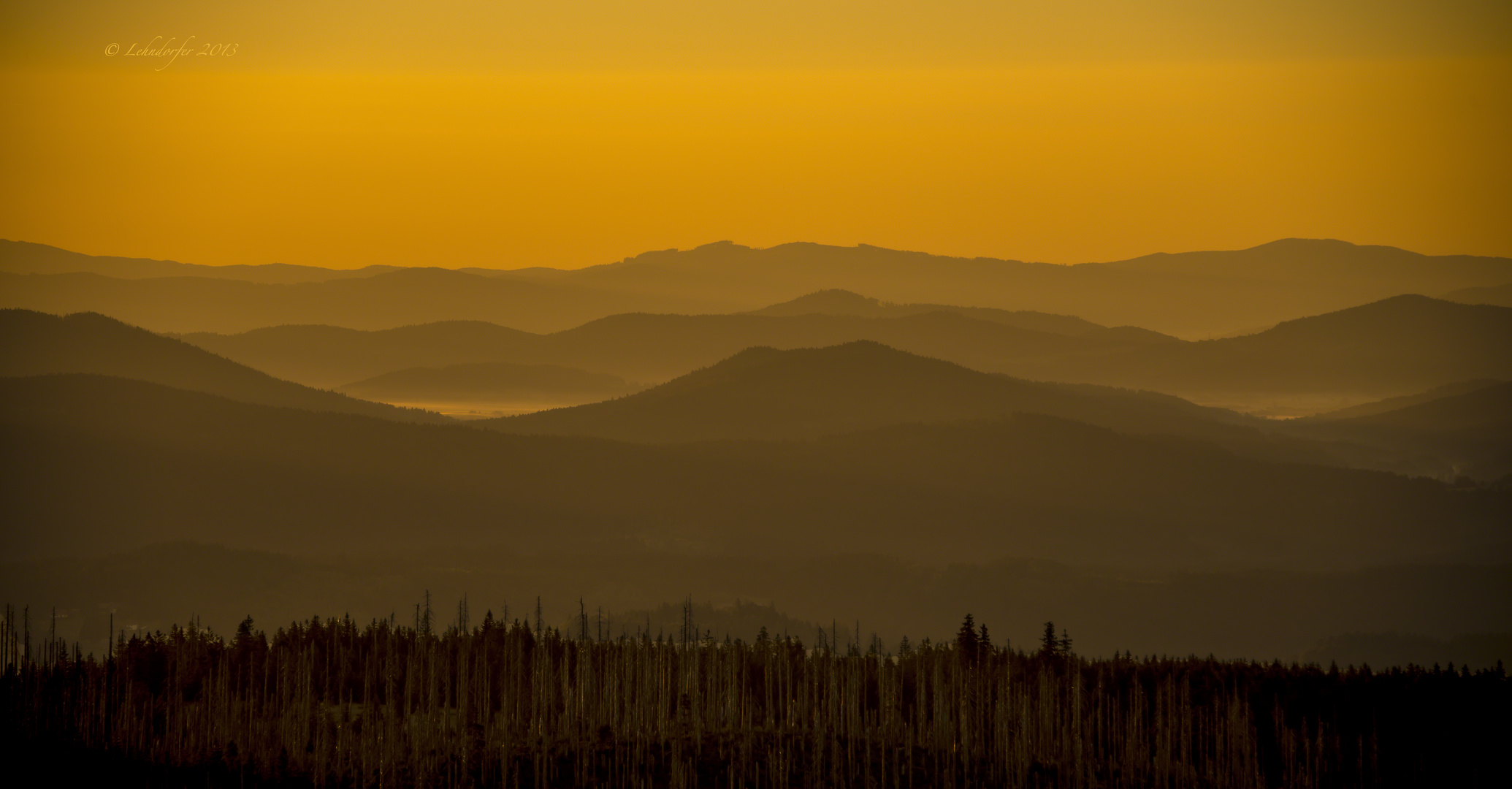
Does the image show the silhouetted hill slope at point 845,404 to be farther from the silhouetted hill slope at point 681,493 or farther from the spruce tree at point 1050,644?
the spruce tree at point 1050,644

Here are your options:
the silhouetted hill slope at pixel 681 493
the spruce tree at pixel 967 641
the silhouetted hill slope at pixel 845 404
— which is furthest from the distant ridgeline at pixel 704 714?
the silhouetted hill slope at pixel 845 404

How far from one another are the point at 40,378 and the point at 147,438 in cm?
1896

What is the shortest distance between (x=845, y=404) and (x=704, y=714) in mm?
148952

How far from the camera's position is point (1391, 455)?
6196 inches

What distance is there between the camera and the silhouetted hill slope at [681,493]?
12694 centimetres

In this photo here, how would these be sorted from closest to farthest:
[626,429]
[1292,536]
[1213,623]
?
[1213,623]
[1292,536]
[626,429]

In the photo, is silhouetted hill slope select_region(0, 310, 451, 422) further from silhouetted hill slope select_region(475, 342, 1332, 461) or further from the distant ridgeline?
the distant ridgeline

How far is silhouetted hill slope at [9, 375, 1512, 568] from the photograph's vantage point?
12694 cm

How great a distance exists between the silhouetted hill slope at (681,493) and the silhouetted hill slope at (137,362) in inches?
480

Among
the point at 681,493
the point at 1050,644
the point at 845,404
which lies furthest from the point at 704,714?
the point at 845,404

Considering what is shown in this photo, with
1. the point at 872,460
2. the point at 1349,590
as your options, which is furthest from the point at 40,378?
the point at 1349,590

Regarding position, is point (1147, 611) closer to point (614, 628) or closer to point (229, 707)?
point (614, 628)

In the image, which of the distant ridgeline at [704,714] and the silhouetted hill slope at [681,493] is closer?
the distant ridgeline at [704,714]

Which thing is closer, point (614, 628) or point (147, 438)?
point (614, 628)
